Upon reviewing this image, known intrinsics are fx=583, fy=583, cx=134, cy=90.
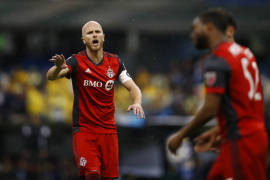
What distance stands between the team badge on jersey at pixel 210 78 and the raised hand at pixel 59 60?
3.94 feet

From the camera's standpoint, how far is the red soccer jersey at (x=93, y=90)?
525 cm

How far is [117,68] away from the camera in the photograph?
5.41 meters

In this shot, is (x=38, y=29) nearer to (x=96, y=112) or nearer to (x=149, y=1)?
(x=149, y=1)

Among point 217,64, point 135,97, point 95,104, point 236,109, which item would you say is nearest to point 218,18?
point 217,64

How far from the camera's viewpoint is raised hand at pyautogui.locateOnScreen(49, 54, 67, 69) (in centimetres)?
481

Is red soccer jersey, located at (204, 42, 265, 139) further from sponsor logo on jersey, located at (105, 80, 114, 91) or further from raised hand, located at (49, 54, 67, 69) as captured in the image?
raised hand, located at (49, 54, 67, 69)

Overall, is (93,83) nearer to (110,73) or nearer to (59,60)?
(110,73)

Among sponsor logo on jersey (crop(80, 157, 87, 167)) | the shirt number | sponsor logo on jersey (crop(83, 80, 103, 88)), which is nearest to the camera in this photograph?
the shirt number

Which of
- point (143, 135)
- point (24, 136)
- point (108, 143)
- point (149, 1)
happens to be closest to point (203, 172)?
point (143, 135)

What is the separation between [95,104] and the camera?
5.35 metres

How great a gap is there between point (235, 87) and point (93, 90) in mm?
1290

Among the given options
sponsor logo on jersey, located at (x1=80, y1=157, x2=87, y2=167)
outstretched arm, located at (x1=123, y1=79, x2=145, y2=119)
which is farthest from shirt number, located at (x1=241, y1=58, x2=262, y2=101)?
sponsor logo on jersey, located at (x1=80, y1=157, x2=87, y2=167)

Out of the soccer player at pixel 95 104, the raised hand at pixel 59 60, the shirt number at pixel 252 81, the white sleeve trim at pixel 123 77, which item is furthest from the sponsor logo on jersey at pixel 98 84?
the shirt number at pixel 252 81

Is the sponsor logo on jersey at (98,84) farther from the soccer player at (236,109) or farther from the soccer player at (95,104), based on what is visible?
the soccer player at (236,109)
